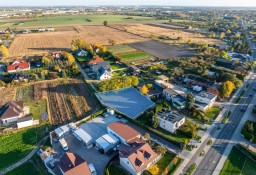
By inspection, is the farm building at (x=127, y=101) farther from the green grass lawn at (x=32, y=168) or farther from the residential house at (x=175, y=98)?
the green grass lawn at (x=32, y=168)

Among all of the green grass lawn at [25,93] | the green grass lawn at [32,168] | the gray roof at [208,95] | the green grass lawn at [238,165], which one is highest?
the gray roof at [208,95]

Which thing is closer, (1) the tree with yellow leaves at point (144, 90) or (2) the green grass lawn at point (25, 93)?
(2) the green grass lawn at point (25, 93)

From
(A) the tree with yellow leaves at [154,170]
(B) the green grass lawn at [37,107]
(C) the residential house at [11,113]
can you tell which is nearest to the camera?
(A) the tree with yellow leaves at [154,170]

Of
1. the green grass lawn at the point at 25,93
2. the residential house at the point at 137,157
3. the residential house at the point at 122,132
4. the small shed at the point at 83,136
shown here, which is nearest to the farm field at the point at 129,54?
the green grass lawn at the point at 25,93

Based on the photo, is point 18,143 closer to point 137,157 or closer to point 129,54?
point 137,157

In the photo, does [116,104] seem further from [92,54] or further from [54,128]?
[92,54]
